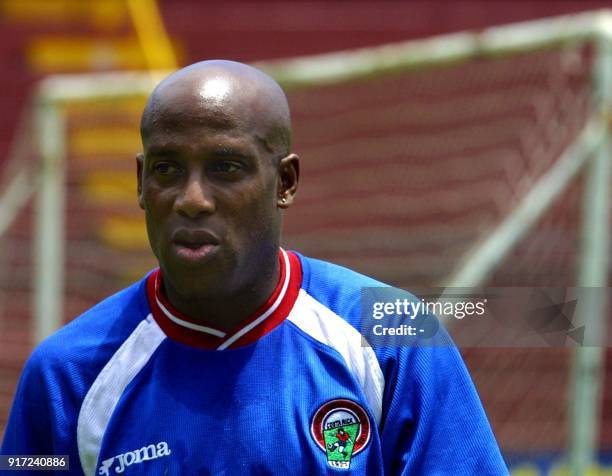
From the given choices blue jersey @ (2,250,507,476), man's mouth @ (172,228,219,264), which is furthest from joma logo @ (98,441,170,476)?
man's mouth @ (172,228,219,264)

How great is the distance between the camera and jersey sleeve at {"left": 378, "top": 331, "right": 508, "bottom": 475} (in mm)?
2176

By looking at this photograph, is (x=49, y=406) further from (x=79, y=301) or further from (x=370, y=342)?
(x=79, y=301)

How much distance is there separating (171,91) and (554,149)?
2.99m

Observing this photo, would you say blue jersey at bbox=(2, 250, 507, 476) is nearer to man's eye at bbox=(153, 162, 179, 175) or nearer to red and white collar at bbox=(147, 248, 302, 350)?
red and white collar at bbox=(147, 248, 302, 350)

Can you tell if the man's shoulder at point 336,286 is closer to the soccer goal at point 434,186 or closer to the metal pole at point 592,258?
the soccer goal at point 434,186

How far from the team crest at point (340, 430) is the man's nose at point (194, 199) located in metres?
0.40

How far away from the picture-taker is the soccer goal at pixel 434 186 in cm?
445

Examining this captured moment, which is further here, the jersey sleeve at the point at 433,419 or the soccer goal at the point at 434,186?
the soccer goal at the point at 434,186

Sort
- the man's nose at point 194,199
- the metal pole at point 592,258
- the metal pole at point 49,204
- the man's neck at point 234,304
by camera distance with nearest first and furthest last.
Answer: the man's nose at point 194,199 → the man's neck at point 234,304 → the metal pole at point 592,258 → the metal pole at point 49,204

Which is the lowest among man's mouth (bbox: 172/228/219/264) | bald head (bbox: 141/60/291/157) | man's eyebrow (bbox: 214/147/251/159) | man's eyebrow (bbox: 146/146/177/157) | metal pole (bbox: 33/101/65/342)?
man's mouth (bbox: 172/228/219/264)

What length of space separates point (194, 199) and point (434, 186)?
4.52m

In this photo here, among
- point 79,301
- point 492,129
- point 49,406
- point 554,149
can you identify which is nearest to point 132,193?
point 79,301

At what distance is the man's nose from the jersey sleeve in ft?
1.29

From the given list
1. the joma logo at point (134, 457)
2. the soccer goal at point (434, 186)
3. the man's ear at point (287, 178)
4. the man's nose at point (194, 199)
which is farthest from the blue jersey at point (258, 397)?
the soccer goal at point (434, 186)
